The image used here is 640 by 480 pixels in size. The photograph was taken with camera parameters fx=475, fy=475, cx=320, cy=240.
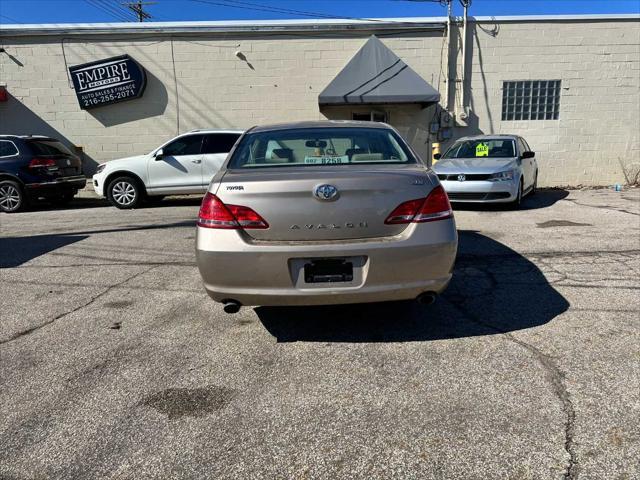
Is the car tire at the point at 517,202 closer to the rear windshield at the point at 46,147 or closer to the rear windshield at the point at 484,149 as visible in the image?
the rear windshield at the point at 484,149

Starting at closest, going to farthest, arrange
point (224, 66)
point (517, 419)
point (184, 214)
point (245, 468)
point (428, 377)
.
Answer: point (245, 468) → point (517, 419) → point (428, 377) → point (184, 214) → point (224, 66)

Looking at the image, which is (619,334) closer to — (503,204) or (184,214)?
(503,204)

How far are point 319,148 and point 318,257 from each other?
1166 millimetres

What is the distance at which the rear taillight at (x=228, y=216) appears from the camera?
3172 millimetres

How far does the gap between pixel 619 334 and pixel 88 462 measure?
3569 millimetres

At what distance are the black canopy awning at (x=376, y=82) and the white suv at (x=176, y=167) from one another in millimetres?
3602

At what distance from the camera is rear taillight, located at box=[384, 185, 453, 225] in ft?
10.4

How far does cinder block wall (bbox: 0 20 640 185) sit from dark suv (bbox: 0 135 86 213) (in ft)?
11.5

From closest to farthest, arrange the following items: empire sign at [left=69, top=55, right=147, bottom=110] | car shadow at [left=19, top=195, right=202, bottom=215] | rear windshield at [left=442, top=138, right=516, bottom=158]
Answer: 1. rear windshield at [left=442, top=138, right=516, bottom=158]
2. car shadow at [left=19, top=195, right=202, bottom=215]
3. empire sign at [left=69, top=55, right=147, bottom=110]

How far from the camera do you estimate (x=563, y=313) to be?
3967 millimetres

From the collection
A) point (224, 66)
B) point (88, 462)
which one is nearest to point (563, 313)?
point (88, 462)

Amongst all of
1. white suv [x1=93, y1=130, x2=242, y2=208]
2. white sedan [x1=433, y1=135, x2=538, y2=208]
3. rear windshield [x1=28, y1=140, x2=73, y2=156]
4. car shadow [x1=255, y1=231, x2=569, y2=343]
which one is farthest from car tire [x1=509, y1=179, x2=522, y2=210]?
rear windshield [x1=28, y1=140, x2=73, y2=156]

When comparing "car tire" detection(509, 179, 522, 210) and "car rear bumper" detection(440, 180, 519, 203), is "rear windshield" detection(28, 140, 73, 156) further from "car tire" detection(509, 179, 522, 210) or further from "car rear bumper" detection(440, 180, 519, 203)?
"car tire" detection(509, 179, 522, 210)

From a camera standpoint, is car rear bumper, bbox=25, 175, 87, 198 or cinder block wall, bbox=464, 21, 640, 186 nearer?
car rear bumper, bbox=25, 175, 87, 198
